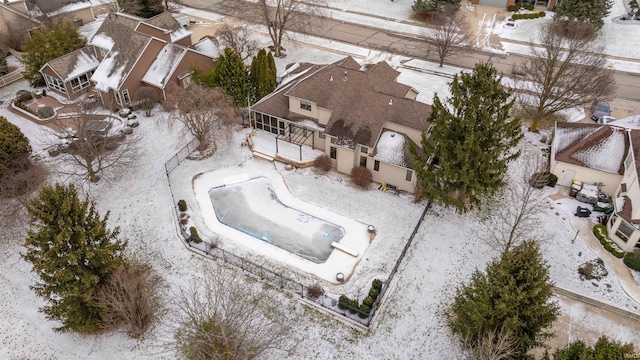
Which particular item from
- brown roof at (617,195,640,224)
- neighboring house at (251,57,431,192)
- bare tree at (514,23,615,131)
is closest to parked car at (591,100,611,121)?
bare tree at (514,23,615,131)

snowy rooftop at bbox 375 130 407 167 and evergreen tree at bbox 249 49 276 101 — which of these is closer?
snowy rooftop at bbox 375 130 407 167

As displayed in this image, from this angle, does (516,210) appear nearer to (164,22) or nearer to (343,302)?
(343,302)

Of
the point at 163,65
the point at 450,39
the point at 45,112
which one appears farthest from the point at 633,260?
the point at 45,112

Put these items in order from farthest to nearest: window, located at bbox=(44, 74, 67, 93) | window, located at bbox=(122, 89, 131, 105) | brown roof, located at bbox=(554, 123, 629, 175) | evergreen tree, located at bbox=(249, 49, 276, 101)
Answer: window, located at bbox=(44, 74, 67, 93), window, located at bbox=(122, 89, 131, 105), evergreen tree, located at bbox=(249, 49, 276, 101), brown roof, located at bbox=(554, 123, 629, 175)

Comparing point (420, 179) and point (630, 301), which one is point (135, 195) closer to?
point (420, 179)

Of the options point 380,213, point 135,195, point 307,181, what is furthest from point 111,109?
point 380,213

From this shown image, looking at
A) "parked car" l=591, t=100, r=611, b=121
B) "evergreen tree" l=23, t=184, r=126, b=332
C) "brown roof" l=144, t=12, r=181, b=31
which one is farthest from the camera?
"brown roof" l=144, t=12, r=181, b=31

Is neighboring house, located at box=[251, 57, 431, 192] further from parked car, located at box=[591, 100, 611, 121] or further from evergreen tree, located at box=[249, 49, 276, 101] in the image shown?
parked car, located at box=[591, 100, 611, 121]

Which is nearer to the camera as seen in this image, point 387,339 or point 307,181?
point 387,339
